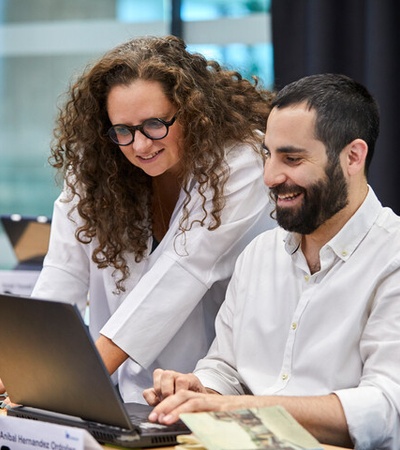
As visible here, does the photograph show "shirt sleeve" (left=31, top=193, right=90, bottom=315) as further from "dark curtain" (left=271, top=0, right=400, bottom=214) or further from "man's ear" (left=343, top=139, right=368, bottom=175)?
"dark curtain" (left=271, top=0, right=400, bottom=214)

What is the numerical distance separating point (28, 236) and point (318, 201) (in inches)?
71.6

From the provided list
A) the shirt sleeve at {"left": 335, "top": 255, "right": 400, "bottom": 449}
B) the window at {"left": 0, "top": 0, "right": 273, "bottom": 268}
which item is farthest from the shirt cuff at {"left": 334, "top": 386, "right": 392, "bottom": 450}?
the window at {"left": 0, "top": 0, "right": 273, "bottom": 268}

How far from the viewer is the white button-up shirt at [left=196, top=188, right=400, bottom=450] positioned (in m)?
1.73

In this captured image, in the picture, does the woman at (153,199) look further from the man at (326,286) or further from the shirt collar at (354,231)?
the shirt collar at (354,231)

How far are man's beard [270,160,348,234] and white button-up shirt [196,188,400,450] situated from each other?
0.16ft

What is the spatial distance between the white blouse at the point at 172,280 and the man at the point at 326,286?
0.28 metres

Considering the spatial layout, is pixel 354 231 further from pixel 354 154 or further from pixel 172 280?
pixel 172 280

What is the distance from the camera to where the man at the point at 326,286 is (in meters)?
1.75

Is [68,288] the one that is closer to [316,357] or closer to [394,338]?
[316,357]

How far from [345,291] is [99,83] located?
0.86 m

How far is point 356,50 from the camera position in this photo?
3600mm

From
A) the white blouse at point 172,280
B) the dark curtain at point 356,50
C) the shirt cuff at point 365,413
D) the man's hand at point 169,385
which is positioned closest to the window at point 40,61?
the dark curtain at point 356,50

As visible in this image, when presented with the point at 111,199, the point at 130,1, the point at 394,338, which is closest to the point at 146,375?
the point at 111,199

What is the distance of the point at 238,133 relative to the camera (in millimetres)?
2324
